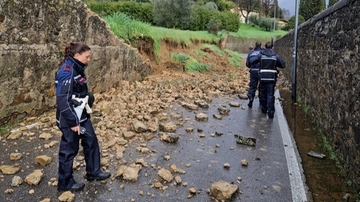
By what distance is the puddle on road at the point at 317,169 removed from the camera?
3964 mm

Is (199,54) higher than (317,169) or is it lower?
higher

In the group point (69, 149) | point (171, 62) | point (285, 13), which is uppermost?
point (285, 13)

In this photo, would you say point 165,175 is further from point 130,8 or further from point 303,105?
point 130,8

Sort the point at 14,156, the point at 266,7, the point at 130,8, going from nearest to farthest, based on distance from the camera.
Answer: the point at 14,156
the point at 130,8
the point at 266,7

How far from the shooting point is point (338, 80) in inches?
211

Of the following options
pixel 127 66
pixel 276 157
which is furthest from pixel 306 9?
pixel 276 157

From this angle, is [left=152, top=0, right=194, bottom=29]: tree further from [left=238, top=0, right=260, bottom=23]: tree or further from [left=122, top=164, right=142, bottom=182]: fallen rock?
[left=238, top=0, right=260, bottom=23]: tree

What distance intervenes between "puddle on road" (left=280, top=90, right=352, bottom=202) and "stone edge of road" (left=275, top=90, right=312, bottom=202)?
2.8 inches

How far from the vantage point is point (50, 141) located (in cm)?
529

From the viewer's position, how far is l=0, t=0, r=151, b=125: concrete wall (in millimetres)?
5516

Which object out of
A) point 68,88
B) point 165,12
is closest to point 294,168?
point 68,88

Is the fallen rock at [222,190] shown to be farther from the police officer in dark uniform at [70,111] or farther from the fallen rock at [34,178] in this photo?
the fallen rock at [34,178]

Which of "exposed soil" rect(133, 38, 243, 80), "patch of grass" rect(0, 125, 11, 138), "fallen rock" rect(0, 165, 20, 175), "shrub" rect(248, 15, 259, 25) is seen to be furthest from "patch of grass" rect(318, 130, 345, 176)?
"shrub" rect(248, 15, 259, 25)

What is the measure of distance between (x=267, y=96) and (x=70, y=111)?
5553 mm
